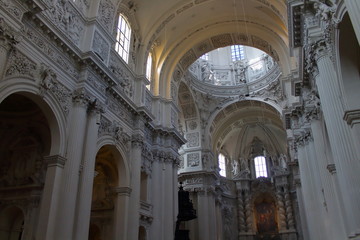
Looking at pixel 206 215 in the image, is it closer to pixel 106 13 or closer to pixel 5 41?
pixel 106 13

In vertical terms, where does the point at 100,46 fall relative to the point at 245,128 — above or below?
below

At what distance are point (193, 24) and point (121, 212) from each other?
38.2ft

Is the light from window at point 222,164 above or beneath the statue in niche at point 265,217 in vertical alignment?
above

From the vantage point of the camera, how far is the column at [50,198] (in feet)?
30.8

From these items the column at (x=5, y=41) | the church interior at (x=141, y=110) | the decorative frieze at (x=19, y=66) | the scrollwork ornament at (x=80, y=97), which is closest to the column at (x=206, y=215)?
the church interior at (x=141, y=110)

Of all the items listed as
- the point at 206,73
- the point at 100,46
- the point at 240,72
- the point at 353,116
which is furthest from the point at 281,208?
the point at 353,116

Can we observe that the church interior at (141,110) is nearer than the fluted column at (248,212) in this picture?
Yes

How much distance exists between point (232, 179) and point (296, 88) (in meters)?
21.9

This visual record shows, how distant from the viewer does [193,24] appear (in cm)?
1939

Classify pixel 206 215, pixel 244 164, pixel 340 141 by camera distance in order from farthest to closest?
1. pixel 244 164
2. pixel 206 215
3. pixel 340 141

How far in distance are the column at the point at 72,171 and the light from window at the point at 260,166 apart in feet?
86.0

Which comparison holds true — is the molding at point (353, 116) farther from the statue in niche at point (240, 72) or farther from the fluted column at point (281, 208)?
the fluted column at point (281, 208)

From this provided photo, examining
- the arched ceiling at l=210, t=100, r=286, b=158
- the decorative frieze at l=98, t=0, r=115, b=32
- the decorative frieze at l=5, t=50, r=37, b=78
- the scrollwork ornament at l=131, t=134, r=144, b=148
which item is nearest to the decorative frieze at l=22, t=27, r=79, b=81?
the decorative frieze at l=5, t=50, r=37, b=78

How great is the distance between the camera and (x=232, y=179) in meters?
33.6
